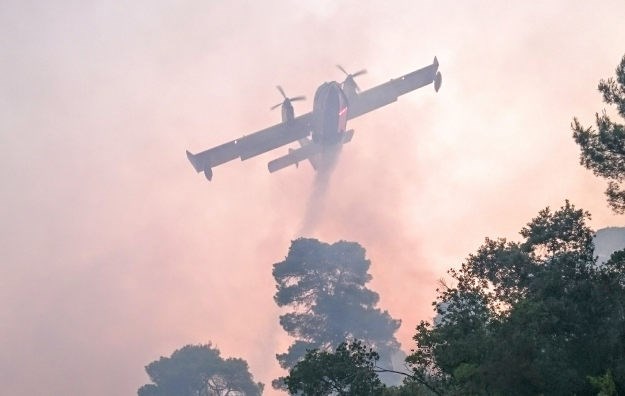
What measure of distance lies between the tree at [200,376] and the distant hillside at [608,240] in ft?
339

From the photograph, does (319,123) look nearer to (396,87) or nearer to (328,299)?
(396,87)

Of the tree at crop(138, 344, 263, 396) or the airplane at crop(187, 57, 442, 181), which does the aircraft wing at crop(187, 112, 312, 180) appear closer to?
the airplane at crop(187, 57, 442, 181)

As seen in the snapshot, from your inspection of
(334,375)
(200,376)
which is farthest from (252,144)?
(334,375)

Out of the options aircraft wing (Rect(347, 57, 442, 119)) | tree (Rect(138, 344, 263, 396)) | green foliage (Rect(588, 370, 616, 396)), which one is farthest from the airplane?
green foliage (Rect(588, 370, 616, 396))

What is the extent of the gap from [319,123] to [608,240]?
11163 centimetres

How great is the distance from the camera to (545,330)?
31672 millimetres

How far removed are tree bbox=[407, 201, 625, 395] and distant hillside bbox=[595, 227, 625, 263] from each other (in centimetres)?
15043

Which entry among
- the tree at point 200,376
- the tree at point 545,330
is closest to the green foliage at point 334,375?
the tree at point 545,330

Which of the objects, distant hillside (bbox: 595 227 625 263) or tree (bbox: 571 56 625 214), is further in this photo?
distant hillside (bbox: 595 227 625 263)

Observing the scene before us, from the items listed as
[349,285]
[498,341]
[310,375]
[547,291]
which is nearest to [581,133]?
[547,291]

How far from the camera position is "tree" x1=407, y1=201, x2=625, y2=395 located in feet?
96.5

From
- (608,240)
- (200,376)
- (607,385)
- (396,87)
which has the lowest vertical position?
(607,385)

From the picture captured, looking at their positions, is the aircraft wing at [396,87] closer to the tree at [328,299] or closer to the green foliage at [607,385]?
the tree at [328,299]

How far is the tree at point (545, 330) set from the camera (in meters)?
29.4
